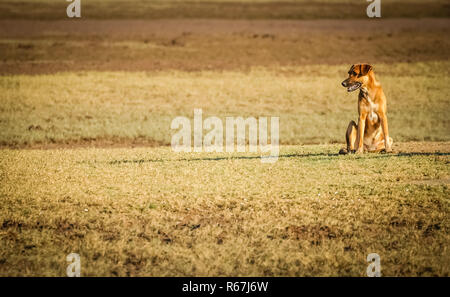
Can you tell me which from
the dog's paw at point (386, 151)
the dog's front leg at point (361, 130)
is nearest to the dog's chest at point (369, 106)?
the dog's front leg at point (361, 130)

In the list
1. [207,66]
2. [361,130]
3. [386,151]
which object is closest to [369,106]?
[361,130]

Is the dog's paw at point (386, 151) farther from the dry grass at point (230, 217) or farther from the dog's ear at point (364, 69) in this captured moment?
the dog's ear at point (364, 69)

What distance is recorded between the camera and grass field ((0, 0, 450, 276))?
27.9 ft

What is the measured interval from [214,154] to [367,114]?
14.9ft

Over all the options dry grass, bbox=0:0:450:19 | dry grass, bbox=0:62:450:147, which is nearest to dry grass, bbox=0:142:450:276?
dry grass, bbox=0:62:450:147

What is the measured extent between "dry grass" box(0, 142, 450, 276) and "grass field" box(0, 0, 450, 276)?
0.04 meters

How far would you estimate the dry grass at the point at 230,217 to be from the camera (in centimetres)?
805

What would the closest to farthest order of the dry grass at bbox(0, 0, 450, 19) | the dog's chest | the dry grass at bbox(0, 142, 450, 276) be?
the dry grass at bbox(0, 142, 450, 276) < the dog's chest < the dry grass at bbox(0, 0, 450, 19)

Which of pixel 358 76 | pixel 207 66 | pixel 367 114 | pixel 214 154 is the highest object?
pixel 207 66

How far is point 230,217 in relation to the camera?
31.8 feet

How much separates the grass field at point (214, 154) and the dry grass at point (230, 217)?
0.04m

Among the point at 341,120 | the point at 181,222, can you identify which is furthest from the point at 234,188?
the point at 341,120

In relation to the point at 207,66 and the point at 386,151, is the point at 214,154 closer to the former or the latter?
the point at 386,151

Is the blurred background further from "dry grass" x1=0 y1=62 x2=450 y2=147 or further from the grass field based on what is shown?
the grass field
